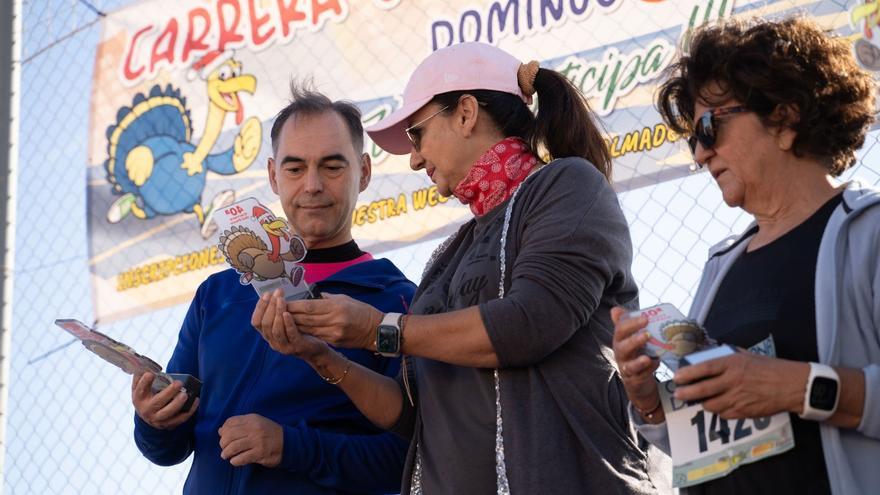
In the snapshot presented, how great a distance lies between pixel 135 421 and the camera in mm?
3027

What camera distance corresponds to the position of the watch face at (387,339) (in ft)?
7.81

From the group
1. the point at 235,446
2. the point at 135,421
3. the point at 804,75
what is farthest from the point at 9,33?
the point at 804,75

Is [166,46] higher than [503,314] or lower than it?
lower

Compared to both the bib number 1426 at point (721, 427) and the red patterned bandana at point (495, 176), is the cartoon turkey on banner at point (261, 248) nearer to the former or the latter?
the red patterned bandana at point (495, 176)

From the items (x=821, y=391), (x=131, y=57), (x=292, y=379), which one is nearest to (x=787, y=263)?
(x=821, y=391)

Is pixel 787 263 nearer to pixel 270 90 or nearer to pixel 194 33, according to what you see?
pixel 270 90

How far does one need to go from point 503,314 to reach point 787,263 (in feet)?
1.78

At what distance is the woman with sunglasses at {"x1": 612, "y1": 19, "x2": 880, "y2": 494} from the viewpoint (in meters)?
1.86

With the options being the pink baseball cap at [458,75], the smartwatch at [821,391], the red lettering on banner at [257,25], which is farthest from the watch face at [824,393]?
the red lettering on banner at [257,25]

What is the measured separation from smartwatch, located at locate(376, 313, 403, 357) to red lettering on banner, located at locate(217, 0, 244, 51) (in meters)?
2.42

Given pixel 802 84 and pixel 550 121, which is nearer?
pixel 802 84

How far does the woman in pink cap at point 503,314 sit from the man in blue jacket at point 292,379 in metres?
0.24

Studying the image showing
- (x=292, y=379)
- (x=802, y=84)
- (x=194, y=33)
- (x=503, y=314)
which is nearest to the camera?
(x=802, y=84)

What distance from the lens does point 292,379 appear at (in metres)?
2.91
